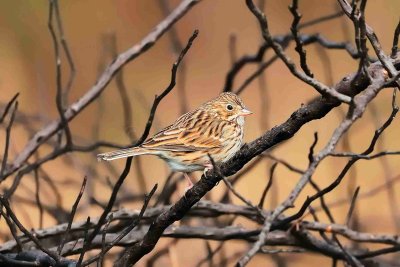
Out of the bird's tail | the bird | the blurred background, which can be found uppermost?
the blurred background

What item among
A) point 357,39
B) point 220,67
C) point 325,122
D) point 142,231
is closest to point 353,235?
point 142,231

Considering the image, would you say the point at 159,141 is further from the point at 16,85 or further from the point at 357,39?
the point at 16,85

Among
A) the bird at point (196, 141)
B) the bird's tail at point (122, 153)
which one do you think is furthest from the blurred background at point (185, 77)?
the bird's tail at point (122, 153)

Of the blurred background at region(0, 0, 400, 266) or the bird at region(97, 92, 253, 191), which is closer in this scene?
the bird at region(97, 92, 253, 191)

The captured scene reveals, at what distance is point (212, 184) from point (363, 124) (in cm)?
343

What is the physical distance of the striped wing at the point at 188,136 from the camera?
3039 mm

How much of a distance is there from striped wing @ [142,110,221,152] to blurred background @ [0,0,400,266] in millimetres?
1608

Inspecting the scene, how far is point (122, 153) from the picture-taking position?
281cm

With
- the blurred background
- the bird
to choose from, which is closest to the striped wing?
the bird

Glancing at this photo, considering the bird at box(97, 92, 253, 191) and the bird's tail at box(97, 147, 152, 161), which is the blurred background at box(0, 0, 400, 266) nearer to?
the bird at box(97, 92, 253, 191)

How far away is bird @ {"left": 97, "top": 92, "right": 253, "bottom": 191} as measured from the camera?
9.76 ft

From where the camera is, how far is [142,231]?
9.00ft

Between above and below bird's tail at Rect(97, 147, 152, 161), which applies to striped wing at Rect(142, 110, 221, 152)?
above

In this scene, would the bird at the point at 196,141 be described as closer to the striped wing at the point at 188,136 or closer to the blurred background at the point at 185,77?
the striped wing at the point at 188,136
